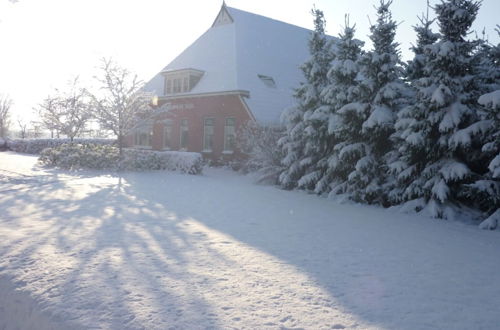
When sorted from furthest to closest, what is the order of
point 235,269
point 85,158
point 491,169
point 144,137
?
point 144,137 < point 85,158 < point 491,169 < point 235,269

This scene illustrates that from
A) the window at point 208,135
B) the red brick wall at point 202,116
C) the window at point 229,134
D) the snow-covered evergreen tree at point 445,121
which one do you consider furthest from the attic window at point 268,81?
the snow-covered evergreen tree at point 445,121

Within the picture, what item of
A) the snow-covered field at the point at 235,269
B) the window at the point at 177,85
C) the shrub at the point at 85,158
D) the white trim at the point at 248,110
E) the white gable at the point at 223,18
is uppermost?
the white gable at the point at 223,18

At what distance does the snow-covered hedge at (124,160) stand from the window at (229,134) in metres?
4.46

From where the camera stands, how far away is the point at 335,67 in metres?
13.7

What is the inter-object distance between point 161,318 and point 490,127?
8.86 m

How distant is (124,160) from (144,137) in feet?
37.1

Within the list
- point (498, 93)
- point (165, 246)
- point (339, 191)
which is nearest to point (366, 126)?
point (339, 191)

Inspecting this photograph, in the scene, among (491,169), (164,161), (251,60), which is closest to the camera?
(491,169)

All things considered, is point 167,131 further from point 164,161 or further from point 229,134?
point 164,161

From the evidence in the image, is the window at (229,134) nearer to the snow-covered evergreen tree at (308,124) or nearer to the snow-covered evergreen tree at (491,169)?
the snow-covered evergreen tree at (308,124)

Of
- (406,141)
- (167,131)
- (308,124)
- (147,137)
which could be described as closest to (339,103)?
(308,124)

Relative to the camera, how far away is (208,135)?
26.3 m

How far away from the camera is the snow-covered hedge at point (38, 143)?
119 feet

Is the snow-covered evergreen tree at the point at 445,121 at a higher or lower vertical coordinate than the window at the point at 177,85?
lower
